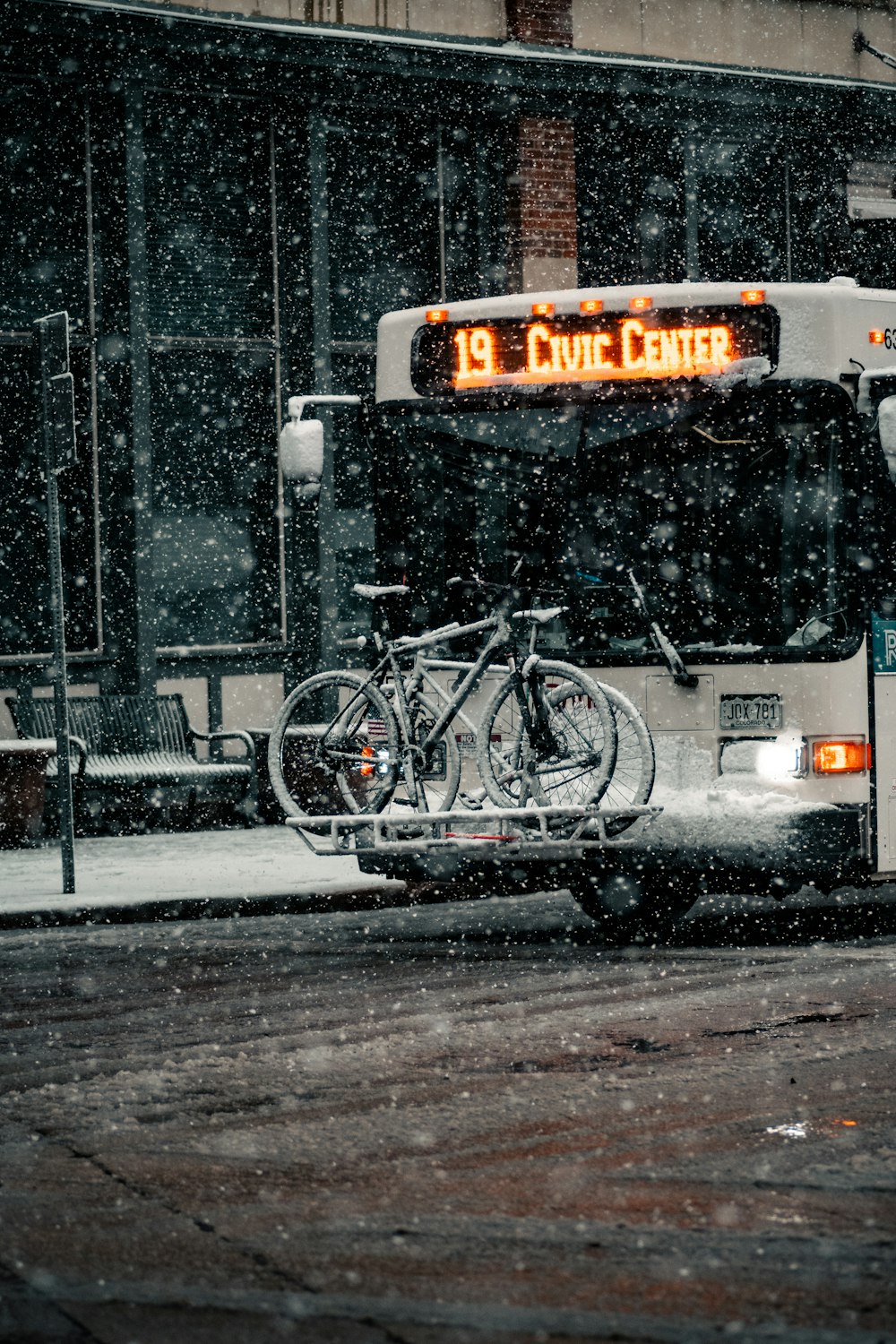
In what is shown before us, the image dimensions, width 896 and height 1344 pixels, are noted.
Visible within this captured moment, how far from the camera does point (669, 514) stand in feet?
36.1

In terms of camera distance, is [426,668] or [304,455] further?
[304,455]

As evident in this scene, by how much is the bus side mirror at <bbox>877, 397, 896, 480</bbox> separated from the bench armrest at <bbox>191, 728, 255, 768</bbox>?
7.99m

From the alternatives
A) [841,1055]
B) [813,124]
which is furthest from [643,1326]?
[813,124]

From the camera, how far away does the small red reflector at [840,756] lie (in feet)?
35.2

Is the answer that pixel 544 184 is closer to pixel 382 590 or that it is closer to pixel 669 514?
pixel 382 590

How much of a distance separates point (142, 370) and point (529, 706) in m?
8.02

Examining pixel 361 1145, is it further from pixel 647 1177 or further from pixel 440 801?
pixel 440 801

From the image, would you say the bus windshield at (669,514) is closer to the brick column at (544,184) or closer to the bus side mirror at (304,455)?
the bus side mirror at (304,455)

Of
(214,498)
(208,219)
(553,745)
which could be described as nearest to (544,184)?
(208,219)

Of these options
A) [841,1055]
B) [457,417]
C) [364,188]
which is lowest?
[841,1055]

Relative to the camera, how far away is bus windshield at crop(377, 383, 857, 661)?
35.5 feet

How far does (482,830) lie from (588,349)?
7.96ft

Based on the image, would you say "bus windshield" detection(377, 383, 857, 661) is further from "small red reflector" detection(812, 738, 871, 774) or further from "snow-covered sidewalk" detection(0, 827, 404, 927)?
"snow-covered sidewalk" detection(0, 827, 404, 927)

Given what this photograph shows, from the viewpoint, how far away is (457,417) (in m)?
11.5
